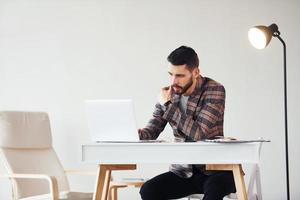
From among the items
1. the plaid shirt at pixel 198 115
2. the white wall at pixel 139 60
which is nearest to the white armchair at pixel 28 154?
the white wall at pixel 139 60

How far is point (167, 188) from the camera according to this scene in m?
2.96

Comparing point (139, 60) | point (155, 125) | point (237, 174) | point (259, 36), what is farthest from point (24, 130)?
point (237, 174)

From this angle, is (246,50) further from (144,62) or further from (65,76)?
(65,76)

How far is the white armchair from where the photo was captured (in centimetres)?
382

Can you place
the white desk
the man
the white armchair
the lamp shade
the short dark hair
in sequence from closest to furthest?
1. the white desk
2. the man
3. the short dark hair
4. the lamp shade
5. the white armchair

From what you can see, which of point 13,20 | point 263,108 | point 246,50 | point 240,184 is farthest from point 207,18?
point 240,184

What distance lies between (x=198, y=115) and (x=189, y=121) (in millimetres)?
115

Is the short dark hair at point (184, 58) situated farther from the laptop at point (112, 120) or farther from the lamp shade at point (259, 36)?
the lamp shade at point (259, 36)

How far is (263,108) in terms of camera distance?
4.39 metres

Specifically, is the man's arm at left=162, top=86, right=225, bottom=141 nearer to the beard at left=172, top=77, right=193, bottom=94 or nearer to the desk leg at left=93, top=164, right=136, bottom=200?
the beard at left=172, top=77, right=193, bottom=94

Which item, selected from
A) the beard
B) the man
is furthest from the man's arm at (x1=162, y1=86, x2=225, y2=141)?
the beard

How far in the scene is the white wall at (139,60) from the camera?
4.39 meters

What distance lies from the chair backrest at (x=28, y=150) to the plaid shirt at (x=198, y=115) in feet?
3.91

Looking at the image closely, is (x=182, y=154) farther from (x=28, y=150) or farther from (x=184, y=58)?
(x=28, y=150)
